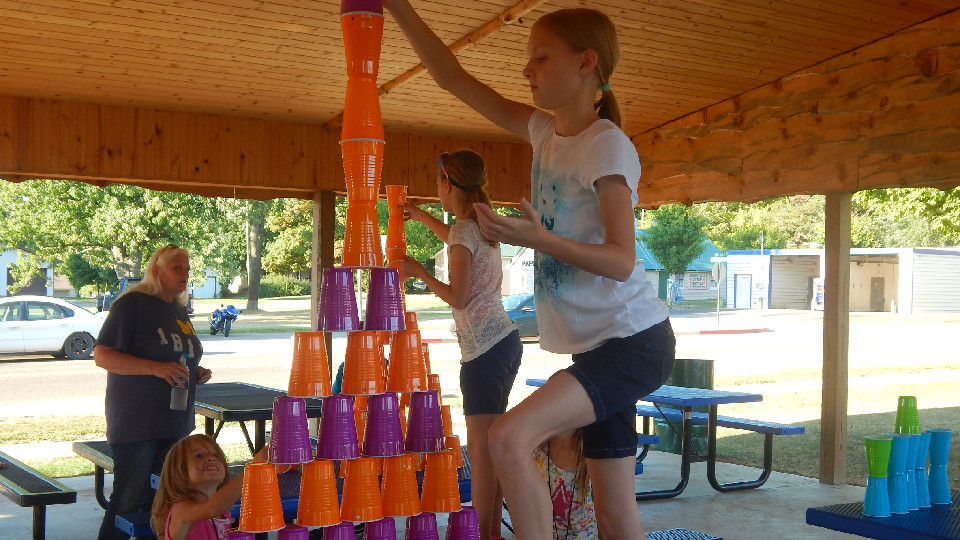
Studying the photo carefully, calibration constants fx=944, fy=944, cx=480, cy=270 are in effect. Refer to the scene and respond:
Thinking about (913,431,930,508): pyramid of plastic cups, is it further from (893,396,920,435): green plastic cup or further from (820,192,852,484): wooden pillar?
(820,192,852,484): wooden pillar

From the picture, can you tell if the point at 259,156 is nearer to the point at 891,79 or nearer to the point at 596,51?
the point at 891,79

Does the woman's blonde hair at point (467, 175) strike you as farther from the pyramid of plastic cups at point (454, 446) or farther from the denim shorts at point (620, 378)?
the denim shorts at point (620, 378)

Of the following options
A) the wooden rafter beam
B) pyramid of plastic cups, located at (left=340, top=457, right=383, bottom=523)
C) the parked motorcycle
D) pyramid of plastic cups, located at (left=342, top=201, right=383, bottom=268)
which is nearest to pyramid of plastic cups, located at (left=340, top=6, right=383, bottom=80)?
pyramid of plastic cups, located at (left=342, top=201, right=383, bottom=268)

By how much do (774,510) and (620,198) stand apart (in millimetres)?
5257

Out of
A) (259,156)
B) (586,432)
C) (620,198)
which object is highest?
→ (259,156)

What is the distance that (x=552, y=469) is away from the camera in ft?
12.8

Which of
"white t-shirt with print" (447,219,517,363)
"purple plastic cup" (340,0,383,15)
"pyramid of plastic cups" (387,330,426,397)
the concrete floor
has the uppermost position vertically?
"purple plastic cup" (340,0,383,15)

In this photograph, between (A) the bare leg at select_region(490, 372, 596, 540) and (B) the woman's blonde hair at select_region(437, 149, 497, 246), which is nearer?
(A) the bare leg at select_region(490, 372, 596, 540)

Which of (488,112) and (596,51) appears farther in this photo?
(488,112)

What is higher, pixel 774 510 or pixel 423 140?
pixel 423 140

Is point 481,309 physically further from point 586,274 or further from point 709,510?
point 709,510

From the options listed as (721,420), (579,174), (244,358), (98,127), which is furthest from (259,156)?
(244,358)

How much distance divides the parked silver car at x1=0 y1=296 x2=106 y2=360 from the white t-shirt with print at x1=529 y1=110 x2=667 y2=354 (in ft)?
55.3

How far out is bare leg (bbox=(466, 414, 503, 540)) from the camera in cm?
407
